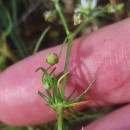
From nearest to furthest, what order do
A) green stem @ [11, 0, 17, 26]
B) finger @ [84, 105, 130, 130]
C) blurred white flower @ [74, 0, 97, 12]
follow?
1. finger @ [84, 105, 130, 130]
2. blurred white flower @ [74, 0, 97, 12]
3. green stem @ [11, 0, 17, 26]

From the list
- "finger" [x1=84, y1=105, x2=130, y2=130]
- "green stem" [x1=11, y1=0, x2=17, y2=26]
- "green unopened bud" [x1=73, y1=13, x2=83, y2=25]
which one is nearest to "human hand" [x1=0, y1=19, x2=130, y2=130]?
"finger" [x1=84, y1=105, x2=130, y2=130]

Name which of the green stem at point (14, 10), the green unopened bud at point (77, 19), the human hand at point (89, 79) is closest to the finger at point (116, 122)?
the human hand at point (89, 79)

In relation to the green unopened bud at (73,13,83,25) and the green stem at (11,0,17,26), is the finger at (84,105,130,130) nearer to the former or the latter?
the green unopened bud at (73,13,83,25)

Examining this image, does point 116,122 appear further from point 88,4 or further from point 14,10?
point 14,10

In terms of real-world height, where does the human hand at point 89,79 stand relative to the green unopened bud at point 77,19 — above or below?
below

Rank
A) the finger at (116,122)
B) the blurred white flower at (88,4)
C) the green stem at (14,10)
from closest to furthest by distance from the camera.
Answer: the finger at (116,122), the blurred white flower at (88,4), the green stem at (14,10)

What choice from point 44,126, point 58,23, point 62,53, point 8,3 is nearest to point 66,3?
point 58,23

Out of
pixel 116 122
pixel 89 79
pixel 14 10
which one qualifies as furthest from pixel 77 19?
pixel 14 10

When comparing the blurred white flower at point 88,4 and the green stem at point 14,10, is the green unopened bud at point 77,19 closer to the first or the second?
the blurred white flower at point 88,4
